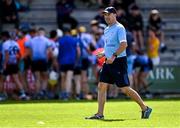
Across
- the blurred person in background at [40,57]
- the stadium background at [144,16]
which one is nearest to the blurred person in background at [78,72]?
the blurred person in background at [40,57]

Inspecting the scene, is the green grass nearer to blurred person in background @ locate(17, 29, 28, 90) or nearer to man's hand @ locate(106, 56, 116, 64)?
man's hand @ locate(106, 56, 116, 64)

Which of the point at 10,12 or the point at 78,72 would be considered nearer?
the point at 78,72

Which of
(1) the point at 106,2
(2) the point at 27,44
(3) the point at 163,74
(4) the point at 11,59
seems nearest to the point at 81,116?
(4) the point at 11,59

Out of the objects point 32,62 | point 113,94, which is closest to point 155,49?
point 113,94

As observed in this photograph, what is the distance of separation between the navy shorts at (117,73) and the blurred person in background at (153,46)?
11595mm

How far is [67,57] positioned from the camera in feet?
80.0

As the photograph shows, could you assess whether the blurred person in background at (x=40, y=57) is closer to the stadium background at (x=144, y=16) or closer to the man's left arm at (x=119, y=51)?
the stadium background at (x=144, y=16)

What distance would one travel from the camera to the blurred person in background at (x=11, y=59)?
79.1 ft

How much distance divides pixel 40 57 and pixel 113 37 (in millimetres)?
9759

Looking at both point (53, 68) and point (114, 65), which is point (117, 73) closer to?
point (114, 65)

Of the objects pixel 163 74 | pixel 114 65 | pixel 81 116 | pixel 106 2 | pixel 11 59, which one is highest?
pixel 106 2

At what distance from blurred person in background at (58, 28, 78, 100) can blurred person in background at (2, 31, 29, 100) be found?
143 centimetres

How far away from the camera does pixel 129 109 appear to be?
1877 centimetres

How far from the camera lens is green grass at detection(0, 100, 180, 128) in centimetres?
1399
